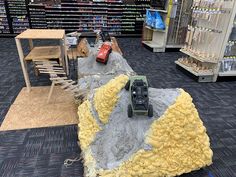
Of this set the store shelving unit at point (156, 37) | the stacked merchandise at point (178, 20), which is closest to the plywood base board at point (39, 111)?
the store shelving unit at point (156, 37)

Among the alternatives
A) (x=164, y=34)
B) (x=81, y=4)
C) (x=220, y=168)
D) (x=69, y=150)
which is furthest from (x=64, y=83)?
(x=81, y=4)

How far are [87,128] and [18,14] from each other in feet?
21.0

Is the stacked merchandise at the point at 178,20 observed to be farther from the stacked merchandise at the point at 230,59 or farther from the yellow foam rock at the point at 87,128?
the yellow foam rock at the point at 87,128

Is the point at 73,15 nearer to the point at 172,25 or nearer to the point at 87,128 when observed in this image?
the point at 172,25

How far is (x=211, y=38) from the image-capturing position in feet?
12.7

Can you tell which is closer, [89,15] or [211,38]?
[211,38]

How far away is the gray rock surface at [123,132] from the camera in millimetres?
1780

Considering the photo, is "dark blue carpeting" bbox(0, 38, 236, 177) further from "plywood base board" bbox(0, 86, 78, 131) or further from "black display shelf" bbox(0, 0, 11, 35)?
"black display shelf" bbox(0, 0, 11, 35)

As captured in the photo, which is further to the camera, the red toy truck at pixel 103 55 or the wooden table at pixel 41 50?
the red toy truck at pixel 103 55

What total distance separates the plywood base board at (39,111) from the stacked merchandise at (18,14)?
4.52 m

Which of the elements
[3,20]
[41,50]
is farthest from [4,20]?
[41,50]

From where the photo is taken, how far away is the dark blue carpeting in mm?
2006

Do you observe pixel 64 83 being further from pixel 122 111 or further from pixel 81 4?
pixel 81 4

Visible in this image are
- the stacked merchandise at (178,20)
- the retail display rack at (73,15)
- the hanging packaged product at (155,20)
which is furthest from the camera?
the retail display rack at (73,15)
